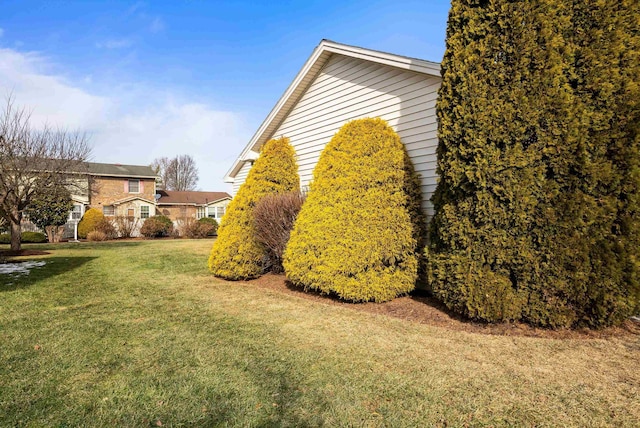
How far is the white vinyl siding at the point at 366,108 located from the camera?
6668 millimetres

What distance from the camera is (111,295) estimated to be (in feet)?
21.5

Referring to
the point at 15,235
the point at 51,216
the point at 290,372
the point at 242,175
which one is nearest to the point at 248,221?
the point at 290,372

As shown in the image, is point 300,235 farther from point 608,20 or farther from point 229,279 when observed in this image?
point 608,20

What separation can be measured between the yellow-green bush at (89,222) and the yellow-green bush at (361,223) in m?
21.5

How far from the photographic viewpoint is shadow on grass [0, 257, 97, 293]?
24.0ft

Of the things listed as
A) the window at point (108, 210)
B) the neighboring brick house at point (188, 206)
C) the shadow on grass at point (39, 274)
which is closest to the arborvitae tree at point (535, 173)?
the shadow on grass at point (39, 274)

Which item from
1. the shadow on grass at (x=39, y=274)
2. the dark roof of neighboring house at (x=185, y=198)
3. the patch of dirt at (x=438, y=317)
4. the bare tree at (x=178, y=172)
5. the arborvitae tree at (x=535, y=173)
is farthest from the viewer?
the bare tree at (x=178, y=172)

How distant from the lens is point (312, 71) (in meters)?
9.56

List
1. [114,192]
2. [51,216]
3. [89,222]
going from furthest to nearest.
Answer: [114,192] → [89,222] → [51,216]

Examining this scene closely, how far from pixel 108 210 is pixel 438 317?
31.6 meters

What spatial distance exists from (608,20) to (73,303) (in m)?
9.12

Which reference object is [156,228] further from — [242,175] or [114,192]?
[242,175]

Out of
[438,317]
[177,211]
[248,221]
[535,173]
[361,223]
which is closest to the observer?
[535,173]

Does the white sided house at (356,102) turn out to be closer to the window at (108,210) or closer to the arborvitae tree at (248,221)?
the arborvitae tree at (248,221)
